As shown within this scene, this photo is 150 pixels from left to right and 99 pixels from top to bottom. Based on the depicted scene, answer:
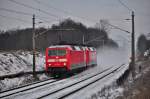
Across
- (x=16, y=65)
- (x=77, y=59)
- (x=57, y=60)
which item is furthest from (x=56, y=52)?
(x=16, y=65)

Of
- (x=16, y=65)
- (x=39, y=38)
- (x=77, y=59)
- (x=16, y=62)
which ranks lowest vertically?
(x=16, y=65)

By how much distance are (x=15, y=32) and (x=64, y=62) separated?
6187cm

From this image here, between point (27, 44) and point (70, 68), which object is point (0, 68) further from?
point (27, 44)

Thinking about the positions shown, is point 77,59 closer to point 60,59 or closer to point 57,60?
point 60,59

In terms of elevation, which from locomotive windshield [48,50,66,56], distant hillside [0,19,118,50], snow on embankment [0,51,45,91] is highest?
distant hillside [0,19,118,50]

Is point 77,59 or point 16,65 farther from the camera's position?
point 16,65

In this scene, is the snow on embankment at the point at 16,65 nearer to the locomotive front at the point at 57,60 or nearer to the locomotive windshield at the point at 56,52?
the locomotive front at the point at 57,60

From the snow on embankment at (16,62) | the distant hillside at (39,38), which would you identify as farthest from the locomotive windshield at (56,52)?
the distant hillside at (39,38)

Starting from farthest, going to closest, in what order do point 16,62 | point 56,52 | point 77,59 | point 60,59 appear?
point 16,62 → point 77,59 → point 56,52 → point 60,59

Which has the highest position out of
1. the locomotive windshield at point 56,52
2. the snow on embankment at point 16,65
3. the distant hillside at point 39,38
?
the distant hillside at point 39,38

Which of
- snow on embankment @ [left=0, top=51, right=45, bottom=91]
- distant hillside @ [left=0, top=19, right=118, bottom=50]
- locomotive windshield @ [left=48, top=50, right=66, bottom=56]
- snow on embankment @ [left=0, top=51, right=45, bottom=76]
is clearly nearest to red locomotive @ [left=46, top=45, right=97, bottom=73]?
locomotive windshield @ [left=48, top=50, right=66, bottom=56]

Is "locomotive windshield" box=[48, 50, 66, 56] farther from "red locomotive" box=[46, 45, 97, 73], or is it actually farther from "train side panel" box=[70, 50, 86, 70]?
"train side panel" box=[70, 50, 86, 70]

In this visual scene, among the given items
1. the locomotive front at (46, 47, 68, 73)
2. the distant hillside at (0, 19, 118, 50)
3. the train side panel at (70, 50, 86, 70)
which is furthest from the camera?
the distant hillside at (0, 19, 118, 50)

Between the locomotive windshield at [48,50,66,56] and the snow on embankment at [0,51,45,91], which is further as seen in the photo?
the locomotive windshield at [48,50,66,56]
